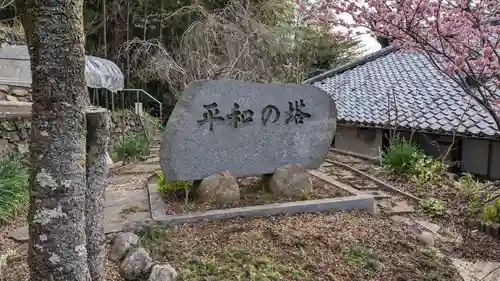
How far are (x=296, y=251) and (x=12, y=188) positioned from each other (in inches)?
126

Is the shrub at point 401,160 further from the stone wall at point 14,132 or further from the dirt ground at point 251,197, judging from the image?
the stone wall at point 14,132

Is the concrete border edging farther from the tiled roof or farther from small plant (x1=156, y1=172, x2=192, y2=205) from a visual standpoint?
the tiled roof

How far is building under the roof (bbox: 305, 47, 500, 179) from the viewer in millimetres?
7449

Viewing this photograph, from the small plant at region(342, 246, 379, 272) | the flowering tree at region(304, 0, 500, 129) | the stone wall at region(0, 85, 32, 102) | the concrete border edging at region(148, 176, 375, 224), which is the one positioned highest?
the flowering tree at region(304, 0, 500, 129)

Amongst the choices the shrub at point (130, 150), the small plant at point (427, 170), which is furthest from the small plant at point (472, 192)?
the shrub at point (130, 150)

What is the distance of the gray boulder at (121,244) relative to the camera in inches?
116

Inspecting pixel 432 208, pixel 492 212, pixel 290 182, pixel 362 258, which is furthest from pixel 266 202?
pixel 492 212

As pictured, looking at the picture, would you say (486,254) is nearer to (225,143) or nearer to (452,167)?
(225,143)

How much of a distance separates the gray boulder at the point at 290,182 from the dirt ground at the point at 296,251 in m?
0.58

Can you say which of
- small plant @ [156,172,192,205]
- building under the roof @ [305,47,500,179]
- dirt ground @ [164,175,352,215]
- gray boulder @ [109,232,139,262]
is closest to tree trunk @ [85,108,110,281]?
gray boulder @ [109,232,139,262]

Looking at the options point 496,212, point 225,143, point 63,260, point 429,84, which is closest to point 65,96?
point 63,260

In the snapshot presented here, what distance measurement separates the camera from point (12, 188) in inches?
167

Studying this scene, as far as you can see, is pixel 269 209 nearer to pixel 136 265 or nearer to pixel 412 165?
pixel 136 265

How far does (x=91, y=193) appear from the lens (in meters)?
1.97
